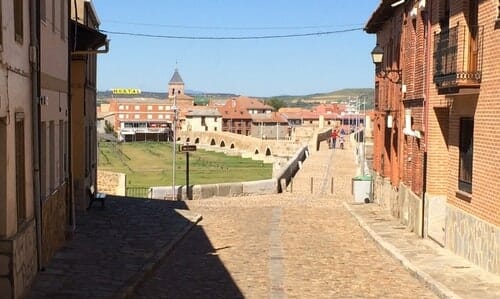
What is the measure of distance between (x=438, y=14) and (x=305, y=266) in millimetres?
6116

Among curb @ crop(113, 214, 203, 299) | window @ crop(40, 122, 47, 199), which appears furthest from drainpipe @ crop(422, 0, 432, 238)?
window @ crop(40, 122, 47, 199)

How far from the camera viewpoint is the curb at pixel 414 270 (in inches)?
403

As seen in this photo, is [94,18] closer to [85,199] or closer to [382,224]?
[85,199]

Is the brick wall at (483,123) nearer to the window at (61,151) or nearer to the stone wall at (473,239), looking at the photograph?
the stone wall at (473,239)

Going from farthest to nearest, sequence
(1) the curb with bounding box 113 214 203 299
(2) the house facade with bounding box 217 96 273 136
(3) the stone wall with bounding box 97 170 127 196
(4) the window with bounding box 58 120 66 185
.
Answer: (2) the house facade with bounding box 217 96 273 136
(3) the stone wall with bounding box 97 170 127 196
(4) the window with bounding box 58 120 66 185
(1) the curb with bounding box 113 214 203 299

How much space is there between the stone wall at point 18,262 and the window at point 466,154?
24.9 feet

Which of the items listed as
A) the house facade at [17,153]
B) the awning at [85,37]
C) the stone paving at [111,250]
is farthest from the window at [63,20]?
the stone paving at [111,250]

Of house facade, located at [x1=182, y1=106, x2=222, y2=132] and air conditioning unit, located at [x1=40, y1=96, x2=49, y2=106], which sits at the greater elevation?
air conditioning unit, located at [x1=40, y1=96, x2=49, y2=106]

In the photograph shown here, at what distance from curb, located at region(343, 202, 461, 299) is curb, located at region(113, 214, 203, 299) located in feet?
13.9

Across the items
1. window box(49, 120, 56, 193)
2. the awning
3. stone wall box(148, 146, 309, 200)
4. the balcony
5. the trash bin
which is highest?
the awning

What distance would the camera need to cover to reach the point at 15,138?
364 inches

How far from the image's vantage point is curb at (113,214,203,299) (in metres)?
9.86

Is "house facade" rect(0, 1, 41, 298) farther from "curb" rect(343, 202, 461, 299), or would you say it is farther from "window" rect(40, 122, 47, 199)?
"curb" rect(343, 202, 461, 299)

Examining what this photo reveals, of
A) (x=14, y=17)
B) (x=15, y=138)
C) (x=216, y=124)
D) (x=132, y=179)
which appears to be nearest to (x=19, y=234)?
(x=15, y=138)
